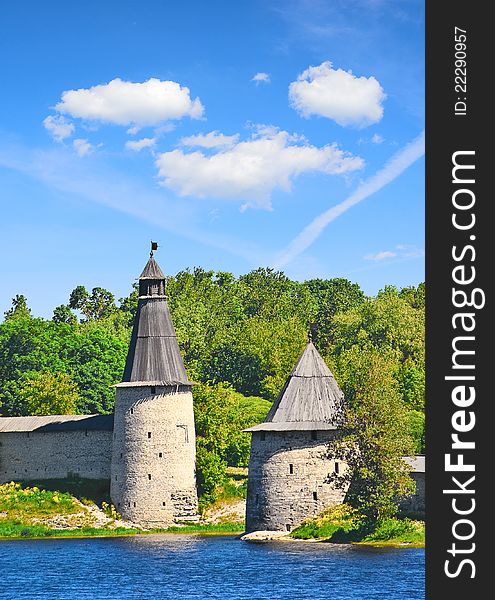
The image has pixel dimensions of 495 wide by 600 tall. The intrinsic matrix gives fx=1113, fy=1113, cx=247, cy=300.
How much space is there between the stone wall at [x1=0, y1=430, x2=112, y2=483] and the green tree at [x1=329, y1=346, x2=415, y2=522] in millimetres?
14181

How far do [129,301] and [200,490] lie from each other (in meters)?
45.0

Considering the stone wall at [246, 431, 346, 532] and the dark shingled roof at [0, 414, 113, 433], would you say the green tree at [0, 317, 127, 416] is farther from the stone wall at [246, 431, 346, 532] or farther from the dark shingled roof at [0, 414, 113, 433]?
the stone wall at [246, 431, 346, 532]

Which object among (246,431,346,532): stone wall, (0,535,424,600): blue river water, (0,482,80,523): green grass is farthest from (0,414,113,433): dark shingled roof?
(246,431,346,532): stone wall

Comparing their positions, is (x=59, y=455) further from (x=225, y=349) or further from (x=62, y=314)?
(x=62, y=314)

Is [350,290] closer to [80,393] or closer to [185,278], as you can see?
[185,278]

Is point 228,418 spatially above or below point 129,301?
below

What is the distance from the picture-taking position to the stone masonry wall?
48062 millimetres

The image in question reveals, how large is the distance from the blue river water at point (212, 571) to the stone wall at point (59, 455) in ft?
29.7

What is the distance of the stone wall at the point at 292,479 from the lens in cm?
4134

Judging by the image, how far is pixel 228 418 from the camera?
56.4 metres

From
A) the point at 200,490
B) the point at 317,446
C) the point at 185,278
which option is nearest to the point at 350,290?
the point at 185,278

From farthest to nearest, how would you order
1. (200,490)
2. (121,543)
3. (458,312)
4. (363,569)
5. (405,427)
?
(200,490) → (121,543) → (405,427) → (363,569) → (458,312)

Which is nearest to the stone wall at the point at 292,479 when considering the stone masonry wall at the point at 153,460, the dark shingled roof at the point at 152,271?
the stone masonry wall at the point at 153,460

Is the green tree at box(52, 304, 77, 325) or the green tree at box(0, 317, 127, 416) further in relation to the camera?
the green tree at box(52, 304, 77, 325)
